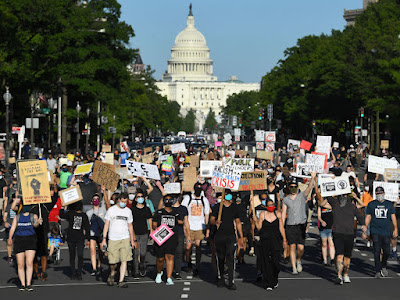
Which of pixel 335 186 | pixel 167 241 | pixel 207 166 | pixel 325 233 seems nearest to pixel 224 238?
pixel 167 241

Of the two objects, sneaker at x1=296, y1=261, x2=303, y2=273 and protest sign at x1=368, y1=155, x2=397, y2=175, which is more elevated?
protest sign at x1=368, y1=155, x2=397, y2=175

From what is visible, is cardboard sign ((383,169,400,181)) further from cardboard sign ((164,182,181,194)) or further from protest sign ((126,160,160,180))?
cardboard sign ((164,182,181,194))

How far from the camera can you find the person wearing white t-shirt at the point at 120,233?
54.5 feet

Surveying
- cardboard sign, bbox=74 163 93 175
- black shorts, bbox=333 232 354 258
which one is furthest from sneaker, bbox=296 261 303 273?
cardboard sign, bbox=74 163 93 175

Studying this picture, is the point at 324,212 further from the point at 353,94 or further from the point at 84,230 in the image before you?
the point at 353,94

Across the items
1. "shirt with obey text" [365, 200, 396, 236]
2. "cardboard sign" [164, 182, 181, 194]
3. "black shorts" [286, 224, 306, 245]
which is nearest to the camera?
"shirt with obey text" [365, 200, 396, 236]

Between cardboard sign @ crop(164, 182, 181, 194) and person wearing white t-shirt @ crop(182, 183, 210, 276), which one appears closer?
person wearing white t-shirt @ crop(182, 183, 210, 276)

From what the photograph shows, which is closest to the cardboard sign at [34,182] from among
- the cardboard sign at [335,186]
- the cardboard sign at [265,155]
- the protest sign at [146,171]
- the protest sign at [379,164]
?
the protest sign at [146,171]

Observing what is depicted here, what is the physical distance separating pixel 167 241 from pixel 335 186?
10.9ft

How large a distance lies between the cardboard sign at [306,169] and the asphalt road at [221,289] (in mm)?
4089

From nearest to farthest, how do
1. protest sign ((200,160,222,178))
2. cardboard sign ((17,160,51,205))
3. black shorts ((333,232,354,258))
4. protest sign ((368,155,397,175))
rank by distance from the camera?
black shorts ((333,232,354,258)), cardboard sign ((17,160,51,205)), protest sign ((368,155,397,175)), protest sign ((200,160,222,178))

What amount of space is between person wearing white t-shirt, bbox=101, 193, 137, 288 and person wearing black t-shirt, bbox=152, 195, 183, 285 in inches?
23.9

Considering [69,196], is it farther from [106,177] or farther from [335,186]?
[335,186]

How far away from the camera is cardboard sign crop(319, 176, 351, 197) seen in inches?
724
